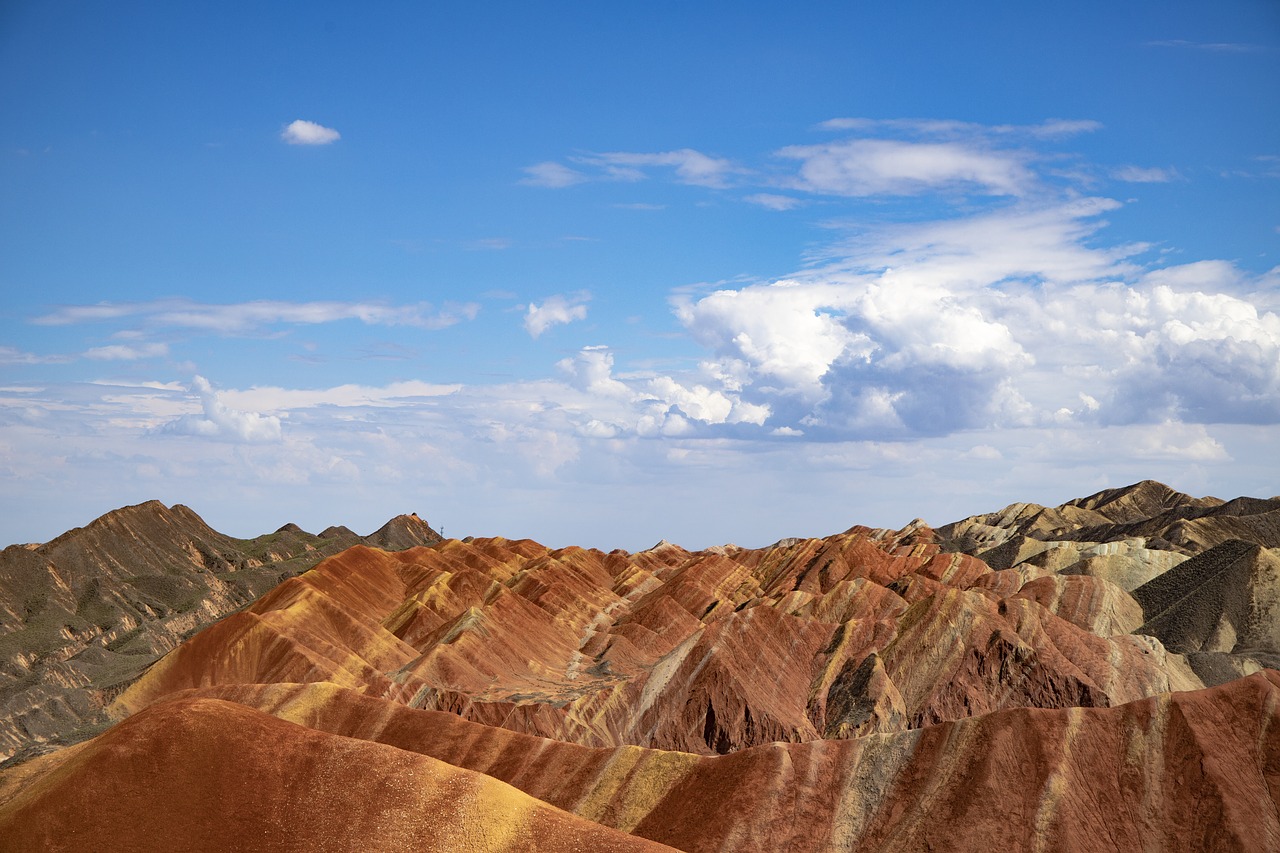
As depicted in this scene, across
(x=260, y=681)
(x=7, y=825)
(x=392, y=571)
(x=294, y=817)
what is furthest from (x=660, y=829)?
(x=392, y=571)

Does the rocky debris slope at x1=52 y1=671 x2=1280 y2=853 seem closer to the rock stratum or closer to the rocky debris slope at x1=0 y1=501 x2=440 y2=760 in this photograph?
the rock stratum

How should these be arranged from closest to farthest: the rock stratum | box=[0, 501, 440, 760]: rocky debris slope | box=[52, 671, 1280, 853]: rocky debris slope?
the rock stratum
box=[52, 671, 1280, 853]: rocky debris slope
box=[0, 501, 440, 760]: rocky debris slope

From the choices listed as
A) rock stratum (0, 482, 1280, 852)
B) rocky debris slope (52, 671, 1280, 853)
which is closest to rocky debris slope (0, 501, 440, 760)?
rock stratum (0, 482, 1280, 852)

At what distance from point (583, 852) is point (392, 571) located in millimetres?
113229

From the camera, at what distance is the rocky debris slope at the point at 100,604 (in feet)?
319

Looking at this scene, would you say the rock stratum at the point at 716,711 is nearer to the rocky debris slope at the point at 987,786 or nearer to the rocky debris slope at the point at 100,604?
the rocky debris slope at the point at 987,786

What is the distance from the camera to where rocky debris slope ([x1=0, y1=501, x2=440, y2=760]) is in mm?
97188

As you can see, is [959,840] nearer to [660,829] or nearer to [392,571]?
[660,829]

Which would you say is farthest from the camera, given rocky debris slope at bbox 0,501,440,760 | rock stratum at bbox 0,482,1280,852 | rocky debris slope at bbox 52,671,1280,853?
rocky debris slope at bbox 0,501,440,760

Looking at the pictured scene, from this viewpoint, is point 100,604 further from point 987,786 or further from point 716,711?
point 987,786

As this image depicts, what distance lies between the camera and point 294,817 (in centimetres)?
4016

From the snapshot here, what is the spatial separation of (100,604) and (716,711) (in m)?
92.7

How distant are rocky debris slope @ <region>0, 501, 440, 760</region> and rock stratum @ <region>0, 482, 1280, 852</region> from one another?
8.14 metres

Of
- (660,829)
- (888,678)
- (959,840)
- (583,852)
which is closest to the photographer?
(583,852)
